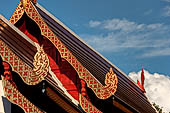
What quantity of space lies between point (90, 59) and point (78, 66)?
10.8 ft

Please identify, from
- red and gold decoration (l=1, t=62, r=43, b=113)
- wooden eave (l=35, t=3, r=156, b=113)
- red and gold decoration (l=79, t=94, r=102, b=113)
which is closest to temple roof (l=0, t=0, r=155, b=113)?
wooden eave (l=35, t=3, r=156, b=113)

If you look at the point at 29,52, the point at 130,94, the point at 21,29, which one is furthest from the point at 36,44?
the point at 130,94

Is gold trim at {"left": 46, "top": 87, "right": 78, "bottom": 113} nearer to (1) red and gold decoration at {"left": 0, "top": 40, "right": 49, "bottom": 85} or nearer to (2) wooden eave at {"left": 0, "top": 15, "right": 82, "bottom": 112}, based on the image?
(2) wooden eave at {"left": 0, "top": 15, "right": 82, "bottom": 112}

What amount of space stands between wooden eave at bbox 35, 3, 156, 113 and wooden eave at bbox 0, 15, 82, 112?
7.00ft

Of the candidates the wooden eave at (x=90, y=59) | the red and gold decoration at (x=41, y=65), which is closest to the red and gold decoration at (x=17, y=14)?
the wooden eave at (x=90, y=59)

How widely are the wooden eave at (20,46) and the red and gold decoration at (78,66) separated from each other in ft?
2.96

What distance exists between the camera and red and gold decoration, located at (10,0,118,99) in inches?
682

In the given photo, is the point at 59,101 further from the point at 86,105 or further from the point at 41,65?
the point at 41,65

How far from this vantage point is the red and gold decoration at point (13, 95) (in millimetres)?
14797

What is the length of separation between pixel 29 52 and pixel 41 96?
1.72 meters

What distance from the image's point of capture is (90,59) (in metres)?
21.2

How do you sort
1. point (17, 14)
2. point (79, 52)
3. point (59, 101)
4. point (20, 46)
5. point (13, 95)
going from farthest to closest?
point (79, 52)
point (17, 14)
point (20, 46)
point (59, 101)
point (13, 95)

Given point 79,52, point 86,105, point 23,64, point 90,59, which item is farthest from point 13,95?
point 90,59

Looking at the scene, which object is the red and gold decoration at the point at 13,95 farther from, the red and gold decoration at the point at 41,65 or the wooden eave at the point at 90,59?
the wooden eave at the point at 90,59
